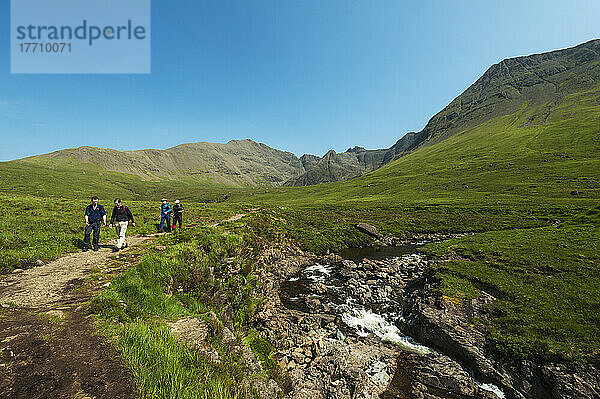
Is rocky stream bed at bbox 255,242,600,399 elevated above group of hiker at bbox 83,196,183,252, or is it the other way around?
group of hiker at bbox 83,196,183,252

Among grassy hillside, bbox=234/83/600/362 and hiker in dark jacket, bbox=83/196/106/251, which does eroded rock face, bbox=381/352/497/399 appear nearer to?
grassy hillside, bbox=234/83/600/362

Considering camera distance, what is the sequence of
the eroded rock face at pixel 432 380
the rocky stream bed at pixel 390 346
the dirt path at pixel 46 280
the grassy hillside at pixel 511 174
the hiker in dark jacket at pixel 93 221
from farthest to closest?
the grassy hillside at pixel 511 174, the hiker in dark jacket at pixel 93 221, the eroded rock face at pixel 432 380, the rocky stream bed at pixel 390 346, the dirt path at pixel 46 280

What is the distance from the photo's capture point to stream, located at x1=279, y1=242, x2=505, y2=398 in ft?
57.9

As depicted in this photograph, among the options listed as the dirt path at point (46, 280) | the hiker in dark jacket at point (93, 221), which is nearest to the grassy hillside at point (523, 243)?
the dirt path at point (46, 280)

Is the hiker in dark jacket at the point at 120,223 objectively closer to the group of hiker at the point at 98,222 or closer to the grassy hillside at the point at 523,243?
the group of hiker at the point at 98,222

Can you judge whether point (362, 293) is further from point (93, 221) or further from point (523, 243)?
point (523, 243)

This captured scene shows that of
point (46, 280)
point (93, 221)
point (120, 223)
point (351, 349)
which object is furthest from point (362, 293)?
point (93, 221)

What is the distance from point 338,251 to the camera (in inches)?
1496

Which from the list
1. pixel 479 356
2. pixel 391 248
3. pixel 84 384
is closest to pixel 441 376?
pixel 479 356

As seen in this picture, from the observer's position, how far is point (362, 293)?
75.7 feet

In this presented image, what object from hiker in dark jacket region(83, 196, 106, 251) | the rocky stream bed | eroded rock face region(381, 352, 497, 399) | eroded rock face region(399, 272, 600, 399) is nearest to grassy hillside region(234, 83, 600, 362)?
eroded rock face region(399, 272, 600, 399)

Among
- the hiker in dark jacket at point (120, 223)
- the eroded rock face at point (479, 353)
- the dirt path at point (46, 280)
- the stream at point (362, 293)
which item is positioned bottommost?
the stream at point (362, 293)

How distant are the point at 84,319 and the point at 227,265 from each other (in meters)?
11.8

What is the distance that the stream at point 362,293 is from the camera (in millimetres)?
17656
